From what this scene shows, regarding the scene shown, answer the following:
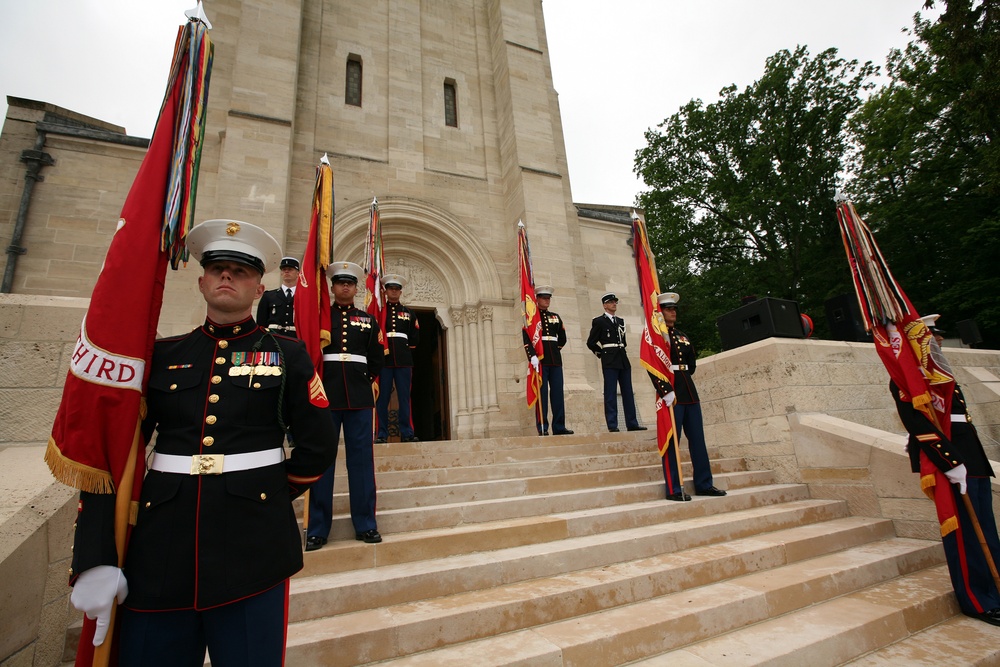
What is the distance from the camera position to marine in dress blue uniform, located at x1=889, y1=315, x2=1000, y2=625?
309cm

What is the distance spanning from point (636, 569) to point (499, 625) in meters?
1.09

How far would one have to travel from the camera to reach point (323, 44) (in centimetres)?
1002

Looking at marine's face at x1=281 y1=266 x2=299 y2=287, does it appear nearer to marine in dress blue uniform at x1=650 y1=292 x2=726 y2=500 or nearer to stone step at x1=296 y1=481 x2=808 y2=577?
stone step at x1=296 y1=481 x2=808 y2=577

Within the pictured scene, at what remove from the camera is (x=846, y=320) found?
727 cm

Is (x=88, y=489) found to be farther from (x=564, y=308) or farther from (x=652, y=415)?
(x=652, y=415)

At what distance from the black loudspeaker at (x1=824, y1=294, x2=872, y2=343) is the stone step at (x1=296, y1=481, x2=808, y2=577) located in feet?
11.7

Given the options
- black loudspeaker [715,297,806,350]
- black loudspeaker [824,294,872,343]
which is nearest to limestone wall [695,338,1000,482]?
black loudspeaker [715,297,806,350]

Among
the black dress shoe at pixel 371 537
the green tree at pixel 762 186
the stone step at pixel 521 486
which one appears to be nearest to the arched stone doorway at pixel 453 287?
the stone step at pixel 521 486

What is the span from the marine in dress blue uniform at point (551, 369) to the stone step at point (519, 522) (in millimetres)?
2608

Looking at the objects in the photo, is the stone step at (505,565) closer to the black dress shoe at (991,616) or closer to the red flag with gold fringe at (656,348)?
the red flag with gold fringe at (656,348)

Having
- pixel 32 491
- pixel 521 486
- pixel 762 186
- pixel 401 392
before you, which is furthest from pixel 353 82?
pixel 762 186

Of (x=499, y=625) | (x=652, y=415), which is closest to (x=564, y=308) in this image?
(x=652, y=415)

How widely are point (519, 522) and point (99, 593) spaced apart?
2869 mm

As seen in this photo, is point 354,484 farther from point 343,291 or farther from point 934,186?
point 934,186
